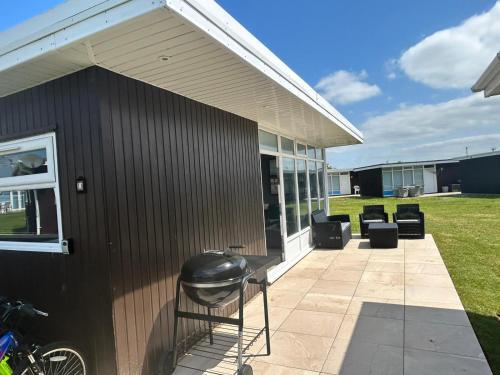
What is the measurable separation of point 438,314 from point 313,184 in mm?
4687

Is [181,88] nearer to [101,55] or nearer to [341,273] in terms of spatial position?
[101,55]

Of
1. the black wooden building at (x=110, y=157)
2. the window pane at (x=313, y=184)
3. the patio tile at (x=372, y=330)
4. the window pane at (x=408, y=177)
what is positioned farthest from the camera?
the window pane at (x=408, y=177)

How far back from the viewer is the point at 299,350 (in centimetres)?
287

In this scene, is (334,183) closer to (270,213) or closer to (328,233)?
(328,233)

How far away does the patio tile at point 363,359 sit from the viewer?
8.16ft

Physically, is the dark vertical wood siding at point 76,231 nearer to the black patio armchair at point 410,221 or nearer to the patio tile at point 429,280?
the patio tile at point 429,280

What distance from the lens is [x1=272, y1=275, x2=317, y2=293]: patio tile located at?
4586 mm

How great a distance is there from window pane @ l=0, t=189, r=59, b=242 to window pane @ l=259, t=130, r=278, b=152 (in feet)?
10.3

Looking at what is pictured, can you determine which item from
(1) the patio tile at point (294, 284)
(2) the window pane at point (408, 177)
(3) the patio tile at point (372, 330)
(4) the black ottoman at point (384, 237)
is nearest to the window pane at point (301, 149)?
(4) the black ottoman at point (384, 237)

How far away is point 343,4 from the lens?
6598 mm

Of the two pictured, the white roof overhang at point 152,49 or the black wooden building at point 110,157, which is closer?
the white roof overhang at point 152,49

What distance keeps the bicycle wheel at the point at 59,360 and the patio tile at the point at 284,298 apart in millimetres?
2326

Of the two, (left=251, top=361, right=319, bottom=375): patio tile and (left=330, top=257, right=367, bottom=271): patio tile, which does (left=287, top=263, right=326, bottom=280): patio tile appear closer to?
(left=330, top=257, right=367, bottom=271): patio tile

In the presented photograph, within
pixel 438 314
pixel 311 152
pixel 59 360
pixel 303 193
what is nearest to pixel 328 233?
pixel 303 193
